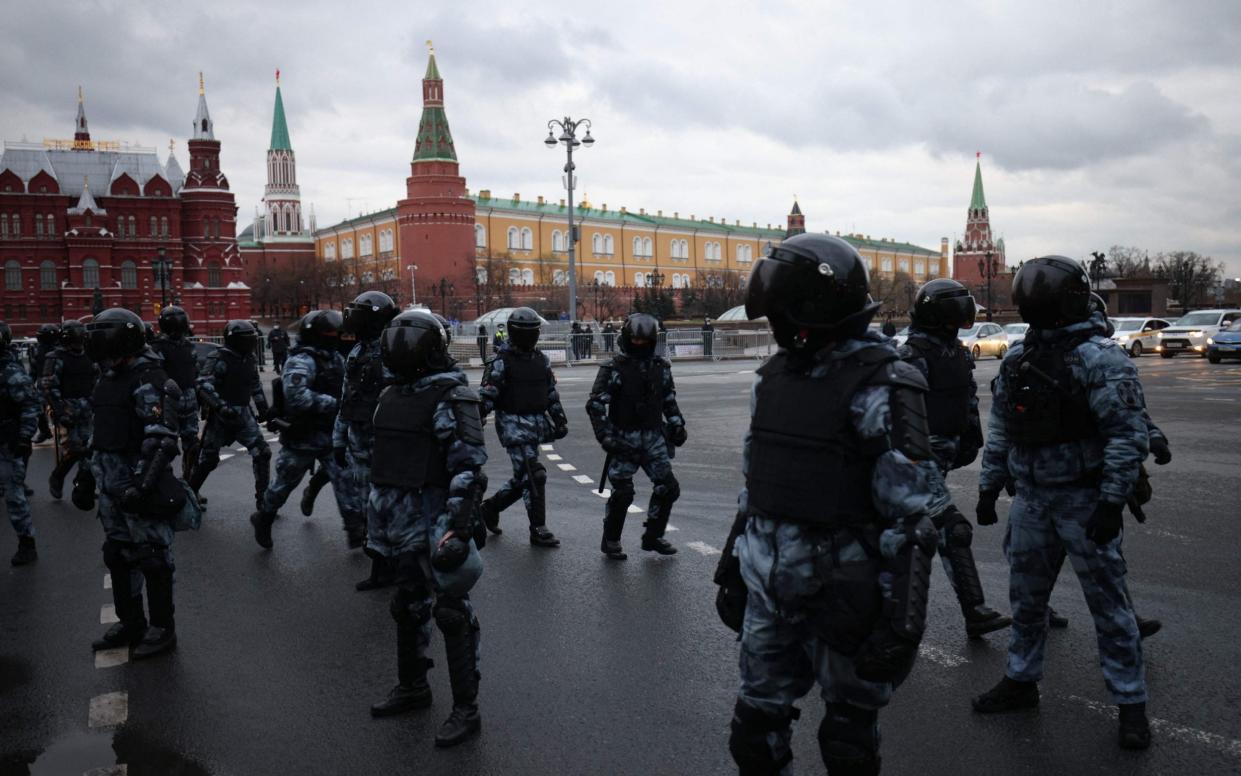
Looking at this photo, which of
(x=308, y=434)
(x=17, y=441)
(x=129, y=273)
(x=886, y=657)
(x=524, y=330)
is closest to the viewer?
(x=886, y=657)

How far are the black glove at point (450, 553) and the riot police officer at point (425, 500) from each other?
0.16 feet

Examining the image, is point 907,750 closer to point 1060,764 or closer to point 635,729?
point 1060,764

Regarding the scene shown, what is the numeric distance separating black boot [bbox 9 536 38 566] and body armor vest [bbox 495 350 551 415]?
4091mm

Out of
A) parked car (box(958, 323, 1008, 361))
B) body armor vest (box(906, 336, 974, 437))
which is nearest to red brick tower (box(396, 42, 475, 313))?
parked car (box(958, 323, 1008, 361))

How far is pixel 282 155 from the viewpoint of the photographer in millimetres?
127062

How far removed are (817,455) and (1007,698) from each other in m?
2.15

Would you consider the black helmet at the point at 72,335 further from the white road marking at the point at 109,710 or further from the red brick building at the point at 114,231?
the red brick building at the point at 114,231

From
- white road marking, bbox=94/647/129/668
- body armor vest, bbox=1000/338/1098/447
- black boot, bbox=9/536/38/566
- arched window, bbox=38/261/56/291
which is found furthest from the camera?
arched window, bbox=38/261/56/291

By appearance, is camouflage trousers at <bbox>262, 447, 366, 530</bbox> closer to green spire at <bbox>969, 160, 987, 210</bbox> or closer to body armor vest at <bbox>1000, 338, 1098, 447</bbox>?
body armor vest at <bbox>1000, 338, 1098, 447</bbox>

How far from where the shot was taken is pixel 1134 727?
153 inches

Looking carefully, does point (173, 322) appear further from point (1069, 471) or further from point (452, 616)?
point (1069, 471)

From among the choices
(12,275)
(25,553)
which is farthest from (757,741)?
(12,275)

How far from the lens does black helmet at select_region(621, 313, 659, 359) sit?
7.39 metres

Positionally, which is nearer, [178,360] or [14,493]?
[14,493]
